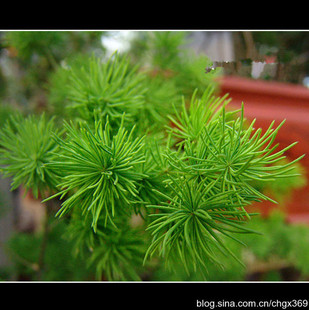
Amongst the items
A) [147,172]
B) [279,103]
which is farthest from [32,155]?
[279,103]

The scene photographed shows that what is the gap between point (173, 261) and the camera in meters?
0.23

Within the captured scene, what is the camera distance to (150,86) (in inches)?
12.1

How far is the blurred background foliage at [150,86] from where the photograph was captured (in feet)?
1.22

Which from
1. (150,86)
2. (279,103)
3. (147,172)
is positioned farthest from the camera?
(279,103)

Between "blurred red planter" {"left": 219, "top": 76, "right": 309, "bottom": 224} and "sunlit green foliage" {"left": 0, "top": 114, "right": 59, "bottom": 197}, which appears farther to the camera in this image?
"blurred red planter" {"left": 219, "top": 76, "right": 309, "bottom": 224}

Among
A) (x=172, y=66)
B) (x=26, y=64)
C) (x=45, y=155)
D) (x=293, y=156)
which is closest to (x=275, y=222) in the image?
→ (x=293, y=156)

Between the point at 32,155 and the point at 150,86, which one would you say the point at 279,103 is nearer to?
the point at 150,86

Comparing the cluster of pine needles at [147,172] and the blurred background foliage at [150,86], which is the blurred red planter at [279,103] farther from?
the cluster of pine needles at [147,172]

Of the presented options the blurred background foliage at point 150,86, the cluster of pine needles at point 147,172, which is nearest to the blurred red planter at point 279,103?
the blurred background foliage at point 150,86

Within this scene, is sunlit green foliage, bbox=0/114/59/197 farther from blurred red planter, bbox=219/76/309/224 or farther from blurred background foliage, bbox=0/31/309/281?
blurred red planter, bbox=219/76/309/224

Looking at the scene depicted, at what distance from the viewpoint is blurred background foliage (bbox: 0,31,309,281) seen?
37cm

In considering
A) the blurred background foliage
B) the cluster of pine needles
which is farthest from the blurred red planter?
the cluster of pine needles
